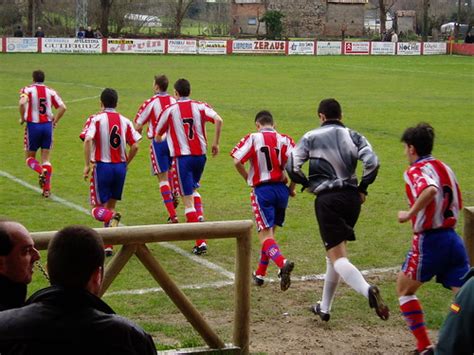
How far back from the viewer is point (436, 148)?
20906mm

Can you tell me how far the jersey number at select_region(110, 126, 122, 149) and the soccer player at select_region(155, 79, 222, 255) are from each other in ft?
2.56

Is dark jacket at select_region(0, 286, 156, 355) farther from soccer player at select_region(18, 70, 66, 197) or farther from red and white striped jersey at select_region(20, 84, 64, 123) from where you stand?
red and white striped jersey at select_region(20, 84, 64, 123)

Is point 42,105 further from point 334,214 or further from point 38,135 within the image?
point 334,214

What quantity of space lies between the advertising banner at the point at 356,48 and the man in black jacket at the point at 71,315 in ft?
193

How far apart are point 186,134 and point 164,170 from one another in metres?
1.50

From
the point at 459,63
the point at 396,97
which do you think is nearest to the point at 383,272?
the point at 396,97

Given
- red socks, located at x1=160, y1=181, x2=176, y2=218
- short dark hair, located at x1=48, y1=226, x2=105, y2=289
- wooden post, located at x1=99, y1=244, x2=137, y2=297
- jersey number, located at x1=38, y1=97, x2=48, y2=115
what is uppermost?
short dark hair, located at x1=48, y1=226, x2=105, y2=289

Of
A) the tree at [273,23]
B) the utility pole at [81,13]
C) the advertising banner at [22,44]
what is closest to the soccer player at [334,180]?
the advertising banner at [22,44]

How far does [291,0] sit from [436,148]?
250 feet

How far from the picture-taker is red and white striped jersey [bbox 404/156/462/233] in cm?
765

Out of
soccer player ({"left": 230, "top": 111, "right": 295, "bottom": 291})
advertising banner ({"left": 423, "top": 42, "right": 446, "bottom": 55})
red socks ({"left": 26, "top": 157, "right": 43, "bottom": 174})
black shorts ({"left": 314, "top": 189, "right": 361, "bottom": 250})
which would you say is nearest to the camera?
black shorts ({"left": 314, "top": 189, "right": 361, "bottom": 250})

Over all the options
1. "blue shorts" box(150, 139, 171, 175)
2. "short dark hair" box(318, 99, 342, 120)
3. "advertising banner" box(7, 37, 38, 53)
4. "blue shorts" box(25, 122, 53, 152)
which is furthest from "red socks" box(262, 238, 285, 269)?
"advertising banner" box(7, 37, 38, 53)

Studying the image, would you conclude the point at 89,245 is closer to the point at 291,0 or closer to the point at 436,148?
the point at 436,148

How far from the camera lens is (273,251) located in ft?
32.4
